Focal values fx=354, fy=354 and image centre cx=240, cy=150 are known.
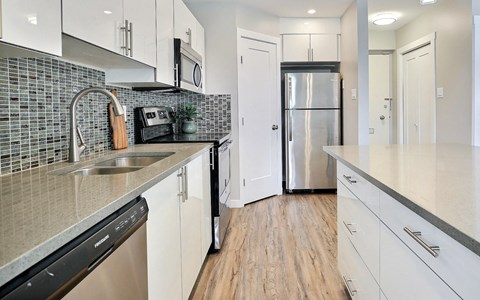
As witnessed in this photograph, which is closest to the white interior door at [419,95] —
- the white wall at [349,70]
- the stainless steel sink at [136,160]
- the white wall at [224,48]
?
the white wall at [349,70]

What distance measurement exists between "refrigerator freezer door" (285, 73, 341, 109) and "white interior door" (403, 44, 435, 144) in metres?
1.28

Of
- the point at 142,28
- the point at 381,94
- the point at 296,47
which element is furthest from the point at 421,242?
the point at 381,94

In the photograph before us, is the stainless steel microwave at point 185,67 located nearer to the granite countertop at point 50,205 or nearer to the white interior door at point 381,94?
the granite countertop at point 50,205

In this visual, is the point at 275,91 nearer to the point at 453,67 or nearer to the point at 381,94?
the point at 453,67

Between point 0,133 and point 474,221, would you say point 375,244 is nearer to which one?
point 474,221

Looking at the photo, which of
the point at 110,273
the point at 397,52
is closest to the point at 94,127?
the point at 110,273

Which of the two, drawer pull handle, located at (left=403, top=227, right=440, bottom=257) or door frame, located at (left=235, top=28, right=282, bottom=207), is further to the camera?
door frame, located at (left=235, top=28, right=282, bottom=207)

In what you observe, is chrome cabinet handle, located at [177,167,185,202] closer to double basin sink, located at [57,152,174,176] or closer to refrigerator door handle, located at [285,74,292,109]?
double basin sink, located at [57,152,174,176]

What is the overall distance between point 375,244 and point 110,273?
3.25ft

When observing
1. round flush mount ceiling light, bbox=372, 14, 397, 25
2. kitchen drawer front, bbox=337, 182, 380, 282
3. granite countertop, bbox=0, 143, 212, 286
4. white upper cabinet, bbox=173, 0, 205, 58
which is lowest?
kitchen drawer front, bbox=337, 182, 380, 282

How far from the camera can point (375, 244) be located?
139 centimetres

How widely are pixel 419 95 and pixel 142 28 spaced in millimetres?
4540

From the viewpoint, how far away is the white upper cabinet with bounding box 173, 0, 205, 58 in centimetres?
283

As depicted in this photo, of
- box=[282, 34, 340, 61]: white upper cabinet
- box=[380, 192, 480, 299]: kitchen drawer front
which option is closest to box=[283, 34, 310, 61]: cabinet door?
box=[282, 34, 340, 61]: white upper cabinet
